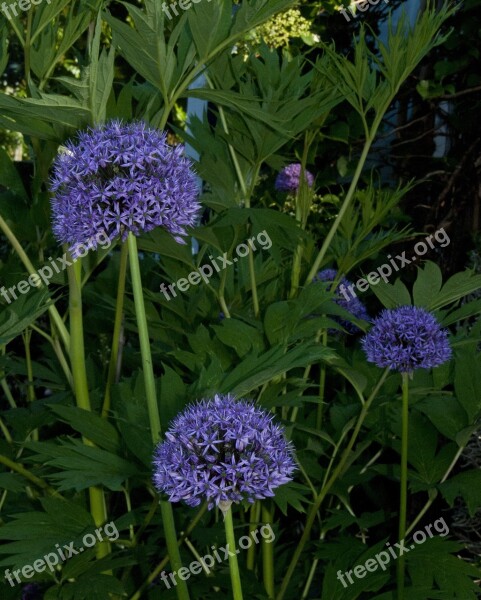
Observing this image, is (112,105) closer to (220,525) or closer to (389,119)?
(220,525)

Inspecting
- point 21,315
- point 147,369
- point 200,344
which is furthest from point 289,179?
point 147,369

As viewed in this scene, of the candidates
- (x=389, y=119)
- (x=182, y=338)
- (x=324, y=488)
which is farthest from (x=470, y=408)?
(x=389, y=119)

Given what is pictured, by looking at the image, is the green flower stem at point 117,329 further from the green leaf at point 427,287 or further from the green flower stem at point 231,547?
the green leaf at point 427,287

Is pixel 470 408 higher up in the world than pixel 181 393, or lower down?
Answer: lower down

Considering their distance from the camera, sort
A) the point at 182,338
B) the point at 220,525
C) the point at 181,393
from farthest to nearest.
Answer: the point at 182,338, the point at 220,525, the point at 181,393

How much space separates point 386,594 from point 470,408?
1.18 feet

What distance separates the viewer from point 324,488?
4.61 feet

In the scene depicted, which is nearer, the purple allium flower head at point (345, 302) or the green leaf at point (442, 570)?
the green leaf at point (442, 570)

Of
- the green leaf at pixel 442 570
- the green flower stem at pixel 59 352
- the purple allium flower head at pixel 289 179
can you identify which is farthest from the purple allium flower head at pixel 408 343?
the purple allium flower head at pixel 289 179

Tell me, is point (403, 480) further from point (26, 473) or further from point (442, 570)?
point (26, 473)

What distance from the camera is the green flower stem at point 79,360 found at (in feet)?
3.87

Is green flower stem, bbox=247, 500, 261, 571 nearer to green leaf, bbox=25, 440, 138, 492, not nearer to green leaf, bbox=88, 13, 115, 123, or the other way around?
Result: green leaf, bbox=25, 440, 138, 492

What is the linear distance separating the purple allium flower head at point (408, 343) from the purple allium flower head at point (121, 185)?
0.47 meters

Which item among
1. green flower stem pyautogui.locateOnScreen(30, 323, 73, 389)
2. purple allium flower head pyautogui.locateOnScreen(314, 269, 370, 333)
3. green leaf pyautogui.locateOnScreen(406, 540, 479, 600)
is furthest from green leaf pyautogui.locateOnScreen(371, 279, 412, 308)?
green flower stem pyautogui.locateOnScreen(30, 323, 73, 389)
